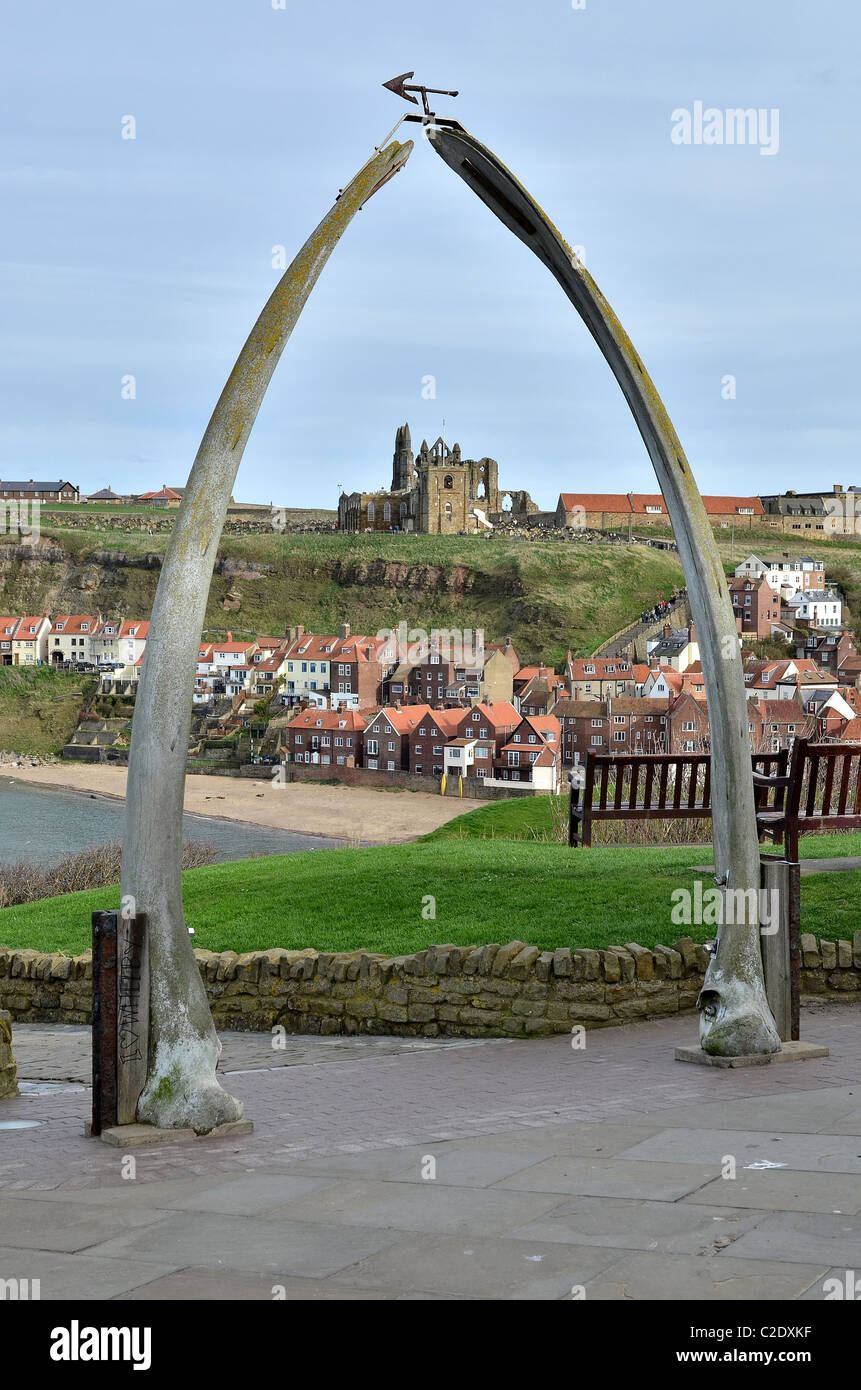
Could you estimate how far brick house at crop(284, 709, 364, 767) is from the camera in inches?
3501

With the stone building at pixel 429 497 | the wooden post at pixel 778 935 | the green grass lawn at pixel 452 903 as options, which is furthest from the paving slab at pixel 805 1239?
the stone building at pixel 429 497

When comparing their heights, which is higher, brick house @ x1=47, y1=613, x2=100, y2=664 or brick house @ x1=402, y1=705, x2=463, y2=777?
brick house @ x1=47, y1=613, x2=100, y2=664

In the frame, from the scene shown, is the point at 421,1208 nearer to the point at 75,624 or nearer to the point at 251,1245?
the point at 251,1245

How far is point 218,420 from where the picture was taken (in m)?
7.57

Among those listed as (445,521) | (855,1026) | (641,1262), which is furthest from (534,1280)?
(445,521)

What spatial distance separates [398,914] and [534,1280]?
862 centimetres

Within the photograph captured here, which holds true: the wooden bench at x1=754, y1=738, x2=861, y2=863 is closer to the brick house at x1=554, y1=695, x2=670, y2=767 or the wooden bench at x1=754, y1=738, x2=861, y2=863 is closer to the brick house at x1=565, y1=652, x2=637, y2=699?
the brick house at x1=554, y1=695, x2=670, y2=767

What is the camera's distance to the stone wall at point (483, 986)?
9.71 meters

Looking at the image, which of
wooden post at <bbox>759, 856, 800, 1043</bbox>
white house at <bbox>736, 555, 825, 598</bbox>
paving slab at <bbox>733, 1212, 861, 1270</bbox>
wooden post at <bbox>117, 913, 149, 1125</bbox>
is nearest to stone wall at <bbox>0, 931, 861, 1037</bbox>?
wooden post at <bbox>759, 856, 800, 1043</bbox>

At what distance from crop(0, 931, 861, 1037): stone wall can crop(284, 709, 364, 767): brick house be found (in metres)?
77.3

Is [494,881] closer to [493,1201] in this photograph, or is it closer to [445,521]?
[493,1201]

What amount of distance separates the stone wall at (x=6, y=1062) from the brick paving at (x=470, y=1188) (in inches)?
7.2

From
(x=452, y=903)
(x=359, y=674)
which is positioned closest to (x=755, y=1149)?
(x=452, y=903)

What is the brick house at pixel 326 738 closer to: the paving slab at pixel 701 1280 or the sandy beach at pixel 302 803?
the sandy beach at pixel 302 803
